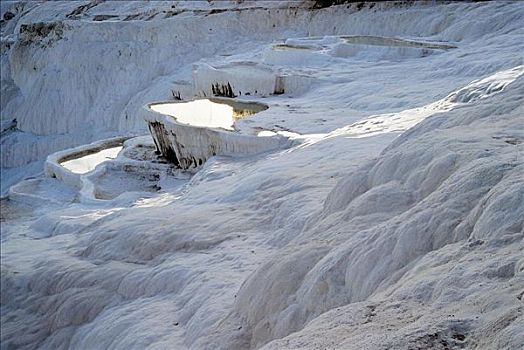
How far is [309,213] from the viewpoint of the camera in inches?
242

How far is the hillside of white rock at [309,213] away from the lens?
3115 mm

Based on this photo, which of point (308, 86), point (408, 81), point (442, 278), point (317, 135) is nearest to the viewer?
point (442, 278)

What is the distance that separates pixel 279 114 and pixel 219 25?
12.9 m

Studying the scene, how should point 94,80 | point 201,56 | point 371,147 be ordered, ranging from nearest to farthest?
point 371,147 → point 201,56 → point 94,80

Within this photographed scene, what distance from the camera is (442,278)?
299 centimetres

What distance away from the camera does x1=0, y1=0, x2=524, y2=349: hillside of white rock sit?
10.2 ft

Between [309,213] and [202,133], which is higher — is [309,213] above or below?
above

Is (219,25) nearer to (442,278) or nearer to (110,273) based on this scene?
(110,273)

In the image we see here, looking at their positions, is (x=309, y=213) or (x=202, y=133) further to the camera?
(x=202, y=133)

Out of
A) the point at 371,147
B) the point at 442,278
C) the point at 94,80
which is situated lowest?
the point at 94,80

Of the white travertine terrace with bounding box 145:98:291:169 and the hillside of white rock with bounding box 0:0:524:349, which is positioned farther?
the white travertine terrace with bounding box 145:98:291:169

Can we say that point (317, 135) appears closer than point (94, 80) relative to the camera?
Yes

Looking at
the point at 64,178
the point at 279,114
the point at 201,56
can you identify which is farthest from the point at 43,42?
the point at 279,114

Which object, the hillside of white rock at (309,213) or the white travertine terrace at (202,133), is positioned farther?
the white travertine terrace at (202,133)
